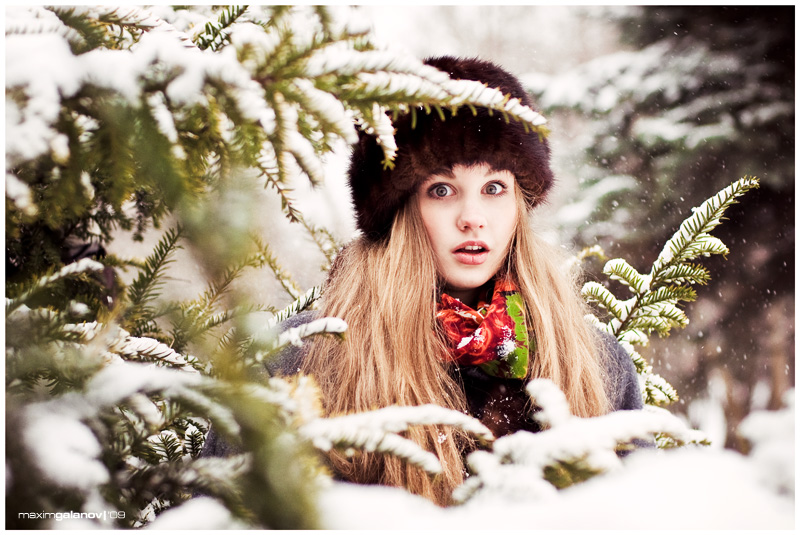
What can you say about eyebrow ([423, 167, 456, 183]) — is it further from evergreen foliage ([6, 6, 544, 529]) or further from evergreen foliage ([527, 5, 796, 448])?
evergreen foliage ([527, 5, 796, 448])

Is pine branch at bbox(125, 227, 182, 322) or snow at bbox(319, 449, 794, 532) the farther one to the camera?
pine branch at bbox(125, 227, 182, 322)

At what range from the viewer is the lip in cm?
141

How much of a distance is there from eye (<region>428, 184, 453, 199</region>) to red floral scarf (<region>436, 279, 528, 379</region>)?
0.92ft

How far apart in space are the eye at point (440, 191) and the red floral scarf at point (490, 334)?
0.28 m

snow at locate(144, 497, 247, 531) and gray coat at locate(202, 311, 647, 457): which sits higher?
gray coat at locate(202, 311, 647, 457)

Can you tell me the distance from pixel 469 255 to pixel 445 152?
0.28m

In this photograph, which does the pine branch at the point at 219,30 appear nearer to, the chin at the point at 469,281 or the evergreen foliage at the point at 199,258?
the evergreen foliage at the point at 199,258

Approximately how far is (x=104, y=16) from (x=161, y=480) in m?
0.53

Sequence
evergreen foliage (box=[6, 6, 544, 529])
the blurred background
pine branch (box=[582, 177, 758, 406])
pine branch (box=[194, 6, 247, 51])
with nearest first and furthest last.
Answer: evergreen foliage (box=[6, 6, 544, 529]), pine branch (box=[194, 6, 247, 51]), pine branch (box=[582, 177, 758, 406]), the blurred background

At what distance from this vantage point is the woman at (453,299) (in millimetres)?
1343

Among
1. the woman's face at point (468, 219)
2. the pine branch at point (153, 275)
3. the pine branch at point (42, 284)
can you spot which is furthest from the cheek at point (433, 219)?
the pine branch at point (42, 284)

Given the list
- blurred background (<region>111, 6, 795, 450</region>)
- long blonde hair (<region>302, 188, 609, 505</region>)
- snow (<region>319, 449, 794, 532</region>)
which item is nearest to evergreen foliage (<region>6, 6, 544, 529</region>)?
snow (<region>319, 449, 794, 532</region>)

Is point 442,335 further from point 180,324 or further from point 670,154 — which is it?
point 670,154

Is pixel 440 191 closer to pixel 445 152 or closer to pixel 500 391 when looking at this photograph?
pixel 445 152
